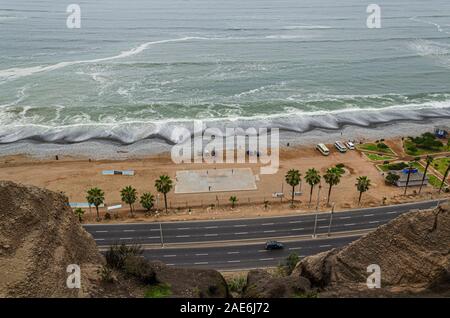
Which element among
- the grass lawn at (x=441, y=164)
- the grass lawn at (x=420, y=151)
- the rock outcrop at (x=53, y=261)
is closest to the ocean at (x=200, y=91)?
the grass lawn at (x=420, y=151)

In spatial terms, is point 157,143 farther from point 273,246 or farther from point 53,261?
point 53,261

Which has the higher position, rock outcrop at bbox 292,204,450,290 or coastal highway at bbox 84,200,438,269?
rock outcrop at bbox 292,204,450,290

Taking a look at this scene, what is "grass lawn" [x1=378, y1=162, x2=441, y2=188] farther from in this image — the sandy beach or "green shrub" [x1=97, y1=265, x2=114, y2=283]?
"green shrub" [x1=97, y1=265, x2=114, y2=283]

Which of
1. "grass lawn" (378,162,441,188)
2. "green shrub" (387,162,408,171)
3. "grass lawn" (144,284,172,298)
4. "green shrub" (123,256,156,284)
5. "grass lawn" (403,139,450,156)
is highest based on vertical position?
"green shrub" (123,256,156,284)

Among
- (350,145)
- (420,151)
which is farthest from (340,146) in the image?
(420,151)

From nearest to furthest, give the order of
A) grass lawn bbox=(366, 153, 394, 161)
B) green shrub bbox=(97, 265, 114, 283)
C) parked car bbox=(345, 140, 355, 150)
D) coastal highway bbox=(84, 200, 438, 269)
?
green shrub bbox=(97, 265, 114, 283) → coastal highway bbox=(84, 200, 438, 269) → grass lawn bbox=(366, 153, 394, 161) → parked car bbox=(345, 140, 355, 150)

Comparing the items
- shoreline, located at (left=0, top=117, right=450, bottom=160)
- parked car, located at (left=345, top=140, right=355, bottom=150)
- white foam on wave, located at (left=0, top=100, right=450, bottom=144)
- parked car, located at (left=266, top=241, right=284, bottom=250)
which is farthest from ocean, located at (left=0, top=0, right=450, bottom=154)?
parked car, located at (left=266, top=241, right=284, bottom=250)

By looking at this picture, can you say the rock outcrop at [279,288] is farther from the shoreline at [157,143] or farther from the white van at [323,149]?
the shoreline at [157,143]
